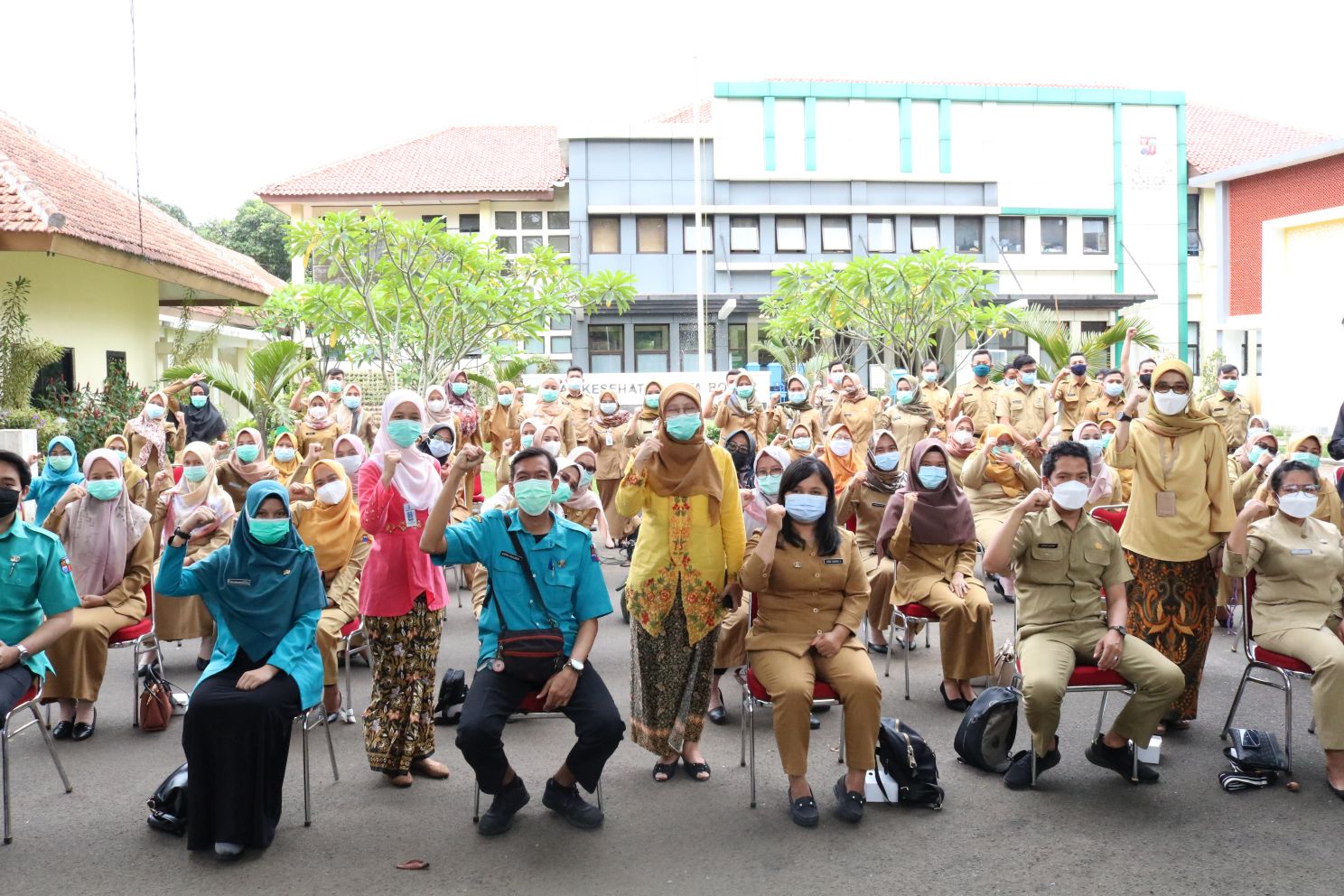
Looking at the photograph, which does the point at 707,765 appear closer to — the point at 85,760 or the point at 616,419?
the point at 85,760

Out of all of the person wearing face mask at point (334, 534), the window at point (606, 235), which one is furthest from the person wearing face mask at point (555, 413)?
the window at point (606, 235)

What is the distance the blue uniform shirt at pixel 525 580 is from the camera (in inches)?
179

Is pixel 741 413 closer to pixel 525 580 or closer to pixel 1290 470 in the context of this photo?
pixel 1290 470

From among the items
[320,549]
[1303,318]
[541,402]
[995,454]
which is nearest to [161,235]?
[541,402]

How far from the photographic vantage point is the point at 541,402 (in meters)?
12.0

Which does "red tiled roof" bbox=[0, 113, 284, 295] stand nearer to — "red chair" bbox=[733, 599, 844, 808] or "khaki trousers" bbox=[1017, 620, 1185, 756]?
"red chair" bbox=[733, 599, 844, 808]

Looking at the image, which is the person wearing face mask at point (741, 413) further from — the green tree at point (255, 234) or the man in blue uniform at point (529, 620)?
the green tree at point (255, 234)

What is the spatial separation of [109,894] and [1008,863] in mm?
3196

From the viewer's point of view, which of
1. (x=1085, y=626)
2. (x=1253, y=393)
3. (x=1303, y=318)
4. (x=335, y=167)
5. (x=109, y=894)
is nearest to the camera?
(x=109, y=894)

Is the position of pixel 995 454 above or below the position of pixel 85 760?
above

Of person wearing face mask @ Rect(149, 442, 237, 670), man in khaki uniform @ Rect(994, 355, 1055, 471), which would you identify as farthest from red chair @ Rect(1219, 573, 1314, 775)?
man in khaki uniform @ Rect(994, 355, 1055, 471)

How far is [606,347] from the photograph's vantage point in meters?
30.7

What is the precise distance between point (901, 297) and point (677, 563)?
40.9ft

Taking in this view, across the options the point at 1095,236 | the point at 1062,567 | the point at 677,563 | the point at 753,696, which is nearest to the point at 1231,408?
the point at 1062,567
